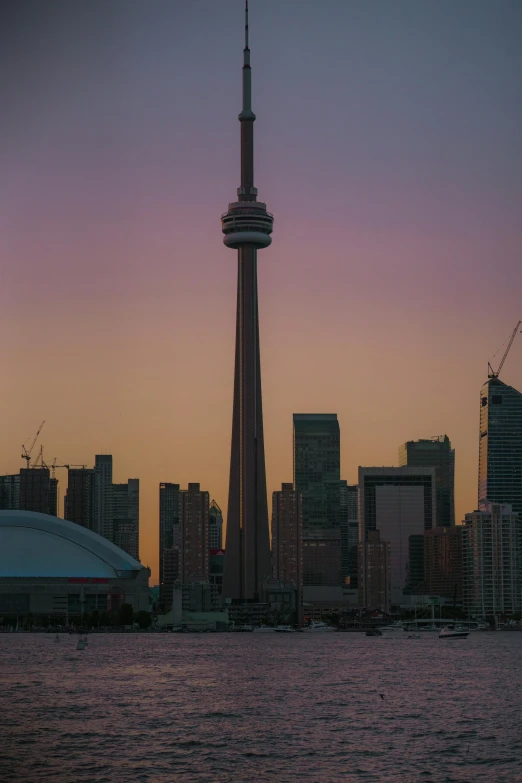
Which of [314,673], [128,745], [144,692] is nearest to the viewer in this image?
[128,745]

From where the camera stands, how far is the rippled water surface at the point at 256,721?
57594mm

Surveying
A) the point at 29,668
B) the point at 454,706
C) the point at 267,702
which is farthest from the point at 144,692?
the point at 29,668

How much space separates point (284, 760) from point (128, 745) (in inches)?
315

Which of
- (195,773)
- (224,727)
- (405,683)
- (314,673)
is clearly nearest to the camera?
(195,773)

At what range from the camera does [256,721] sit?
243ft

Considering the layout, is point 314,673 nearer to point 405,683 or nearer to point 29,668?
point 405,683

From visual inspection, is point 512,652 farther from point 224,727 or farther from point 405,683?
point 224,727

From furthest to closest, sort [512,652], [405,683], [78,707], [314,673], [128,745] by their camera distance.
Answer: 1. [512,652]
2. [314,673]
3. [405,683]
4. [78,707]
5. [128,745]

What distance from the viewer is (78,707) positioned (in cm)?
8225

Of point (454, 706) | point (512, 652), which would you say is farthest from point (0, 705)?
point (512, 652)

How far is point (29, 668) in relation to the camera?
120 meters

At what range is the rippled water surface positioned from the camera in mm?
57594

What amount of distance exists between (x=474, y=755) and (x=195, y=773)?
535 inches

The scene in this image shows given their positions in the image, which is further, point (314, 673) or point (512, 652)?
point (512, 652)
